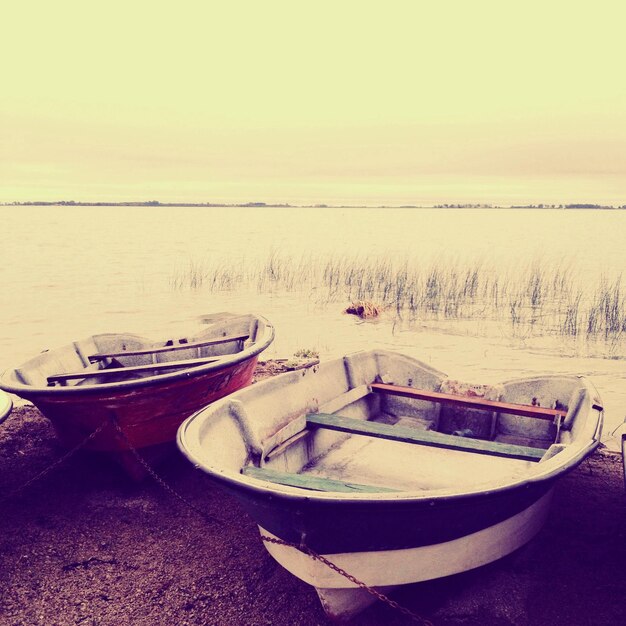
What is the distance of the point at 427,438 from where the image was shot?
14.0 ft

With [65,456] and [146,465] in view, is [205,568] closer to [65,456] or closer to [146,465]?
[146,465]

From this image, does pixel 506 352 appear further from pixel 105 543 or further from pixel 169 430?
pixel 105 543

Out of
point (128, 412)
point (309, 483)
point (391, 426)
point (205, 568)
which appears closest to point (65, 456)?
point (128, 412)

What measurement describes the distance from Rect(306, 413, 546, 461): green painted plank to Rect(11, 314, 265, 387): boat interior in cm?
150

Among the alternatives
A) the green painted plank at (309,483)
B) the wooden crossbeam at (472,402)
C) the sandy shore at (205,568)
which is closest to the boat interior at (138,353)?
Result: the sandy shore at (205,568)

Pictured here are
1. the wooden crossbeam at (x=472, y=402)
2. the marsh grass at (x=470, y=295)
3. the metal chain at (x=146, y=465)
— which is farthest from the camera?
the marsh grass at (x=470, y=295)

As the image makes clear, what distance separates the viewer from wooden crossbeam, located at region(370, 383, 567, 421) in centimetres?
486

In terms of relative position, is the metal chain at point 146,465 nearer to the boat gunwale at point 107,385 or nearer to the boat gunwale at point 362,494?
the boat gunwale at point 107,385

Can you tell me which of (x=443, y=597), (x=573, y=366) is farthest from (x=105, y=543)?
(x=573, y=366)

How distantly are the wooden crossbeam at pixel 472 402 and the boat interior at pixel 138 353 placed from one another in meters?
1.75

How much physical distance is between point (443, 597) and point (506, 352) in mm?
7060

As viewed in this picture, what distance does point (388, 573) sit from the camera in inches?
125

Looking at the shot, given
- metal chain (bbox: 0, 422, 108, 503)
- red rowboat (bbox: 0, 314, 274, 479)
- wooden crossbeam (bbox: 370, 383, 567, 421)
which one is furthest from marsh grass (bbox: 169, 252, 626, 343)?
metal chain (bbox: 0, 422, 108, 503)

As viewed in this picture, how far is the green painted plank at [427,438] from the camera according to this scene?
4051mm
